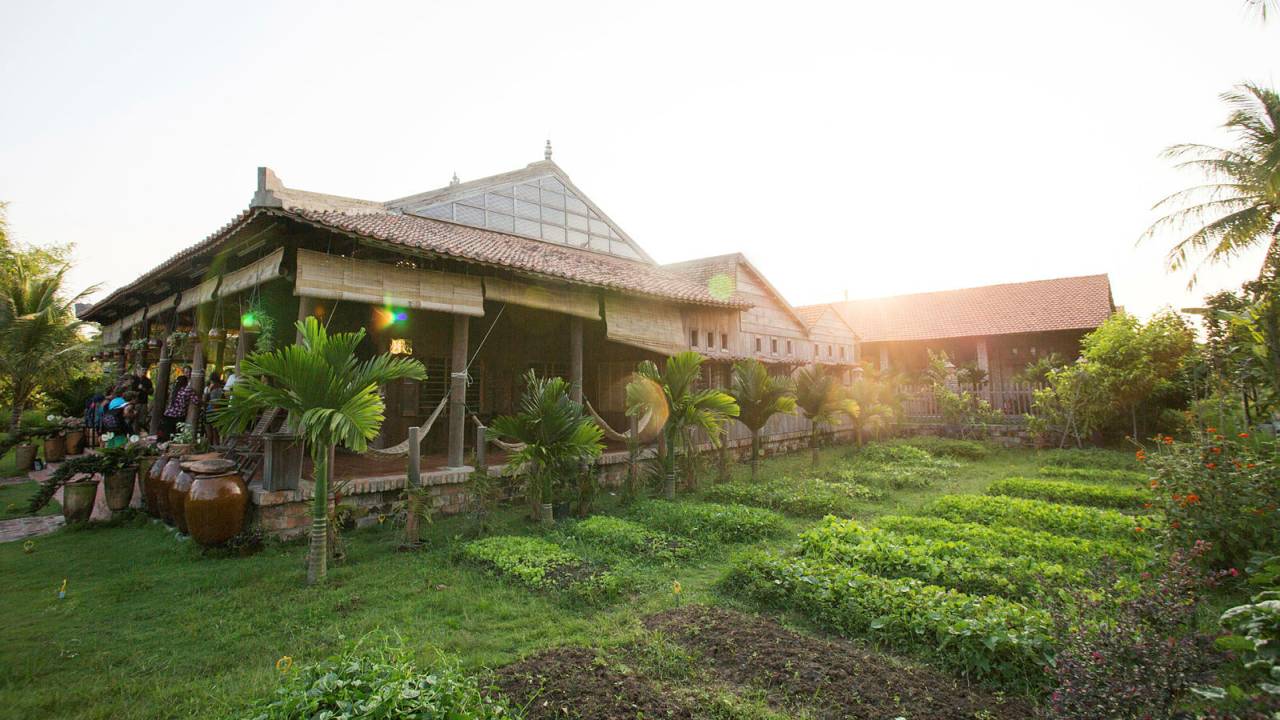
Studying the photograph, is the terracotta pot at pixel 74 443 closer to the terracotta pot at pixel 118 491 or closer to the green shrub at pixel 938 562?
the terracotta pot at pixel 118 491

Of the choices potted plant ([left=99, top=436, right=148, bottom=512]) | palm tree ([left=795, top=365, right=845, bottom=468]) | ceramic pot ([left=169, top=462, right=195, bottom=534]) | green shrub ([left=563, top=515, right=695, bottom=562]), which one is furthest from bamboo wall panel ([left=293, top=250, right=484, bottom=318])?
palm tree ([left=795, top=365, right=845, bottom=468])

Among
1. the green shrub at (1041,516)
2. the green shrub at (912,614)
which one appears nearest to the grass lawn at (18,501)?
the green shrub at (912,614)

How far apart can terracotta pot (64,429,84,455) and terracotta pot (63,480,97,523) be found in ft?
35.6

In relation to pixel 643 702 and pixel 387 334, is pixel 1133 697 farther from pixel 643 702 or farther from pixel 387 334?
pixel 387 334

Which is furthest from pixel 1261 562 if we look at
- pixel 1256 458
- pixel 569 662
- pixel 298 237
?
pixel 298 237

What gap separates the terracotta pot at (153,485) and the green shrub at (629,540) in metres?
6.60

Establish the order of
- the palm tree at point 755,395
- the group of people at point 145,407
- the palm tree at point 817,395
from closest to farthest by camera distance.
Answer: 1. the group of people at point 145,407
2. the palm tree at point 755,395
3. the palm tree at point 817,395

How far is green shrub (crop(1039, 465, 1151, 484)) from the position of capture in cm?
1148

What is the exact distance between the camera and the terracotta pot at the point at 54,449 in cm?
1647

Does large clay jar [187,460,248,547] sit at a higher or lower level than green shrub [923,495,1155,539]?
higher

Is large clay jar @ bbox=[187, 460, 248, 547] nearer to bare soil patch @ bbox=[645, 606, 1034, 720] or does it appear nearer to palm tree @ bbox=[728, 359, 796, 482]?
bare soil patch @ bbox=[645, 606, 1034, 720]

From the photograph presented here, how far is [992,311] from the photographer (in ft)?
81.4

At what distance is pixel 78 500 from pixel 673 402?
9953mm

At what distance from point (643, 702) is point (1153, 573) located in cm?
534
